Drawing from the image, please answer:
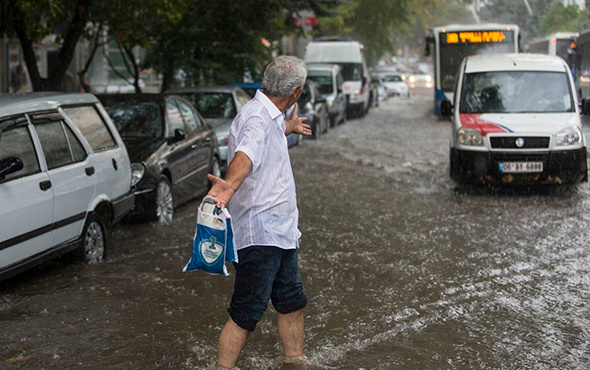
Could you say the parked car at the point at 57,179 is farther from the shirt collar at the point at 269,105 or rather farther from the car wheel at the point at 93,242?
the shirt collar at the point at 269,105

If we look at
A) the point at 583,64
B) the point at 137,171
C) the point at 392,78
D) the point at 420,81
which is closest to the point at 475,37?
the point at 583,64

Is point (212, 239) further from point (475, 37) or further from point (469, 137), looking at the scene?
point (475, 37)

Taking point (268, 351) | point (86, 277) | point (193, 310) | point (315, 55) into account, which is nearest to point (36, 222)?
point (86, 277)

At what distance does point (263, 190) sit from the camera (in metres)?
4.54

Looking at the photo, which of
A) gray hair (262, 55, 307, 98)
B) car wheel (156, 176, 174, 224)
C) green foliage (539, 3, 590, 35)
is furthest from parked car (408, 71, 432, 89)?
gray hair (262, 55, 307, 98)

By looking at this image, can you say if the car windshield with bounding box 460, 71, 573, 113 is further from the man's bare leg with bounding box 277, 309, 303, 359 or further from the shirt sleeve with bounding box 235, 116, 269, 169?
the shirt sleeve with bounding box 235, 116, 269, 169

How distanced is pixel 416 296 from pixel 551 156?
5.69 m

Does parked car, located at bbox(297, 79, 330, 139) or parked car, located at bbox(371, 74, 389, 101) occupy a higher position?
parked car, located at bbox(297, 79, 330, 139)

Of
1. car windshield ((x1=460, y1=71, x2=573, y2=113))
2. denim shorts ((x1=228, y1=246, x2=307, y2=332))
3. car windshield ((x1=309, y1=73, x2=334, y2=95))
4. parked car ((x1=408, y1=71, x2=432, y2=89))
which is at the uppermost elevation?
denim shorts ((x1=228, y1=246, x2=307, y2=332))

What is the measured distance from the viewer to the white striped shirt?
4.52m

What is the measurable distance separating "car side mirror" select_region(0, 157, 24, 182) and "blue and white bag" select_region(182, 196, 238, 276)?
7.59 feet

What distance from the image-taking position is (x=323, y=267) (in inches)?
313

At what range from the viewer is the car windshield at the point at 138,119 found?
11.0 m

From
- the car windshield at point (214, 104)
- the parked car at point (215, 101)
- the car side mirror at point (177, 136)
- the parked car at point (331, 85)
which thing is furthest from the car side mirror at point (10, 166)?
the parked car at point (331, 85)
